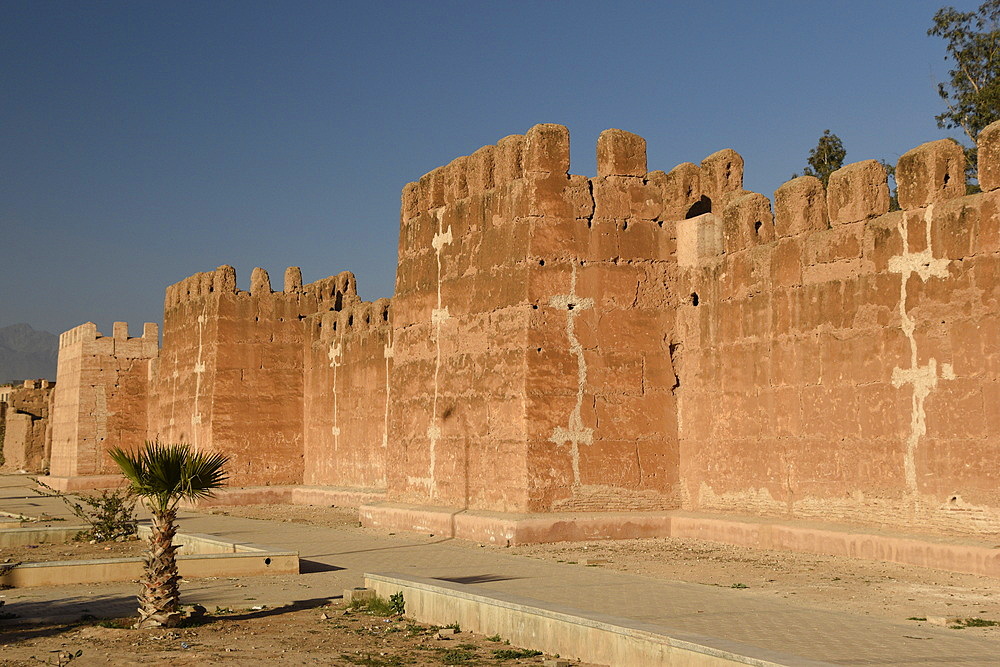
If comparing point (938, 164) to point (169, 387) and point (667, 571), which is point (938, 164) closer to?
point (667, 571)

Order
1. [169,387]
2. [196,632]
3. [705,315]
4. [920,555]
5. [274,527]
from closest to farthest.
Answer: [196,632], [920,555], [705,315], [274,527], [169,387]

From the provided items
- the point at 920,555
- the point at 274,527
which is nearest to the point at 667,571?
the point at 920,555

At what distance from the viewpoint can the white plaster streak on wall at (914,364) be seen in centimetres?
957

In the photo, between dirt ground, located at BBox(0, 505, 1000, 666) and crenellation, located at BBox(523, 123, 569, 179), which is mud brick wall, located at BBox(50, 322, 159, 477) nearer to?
crenellation, located at BBox(523, 123, 569, 179)

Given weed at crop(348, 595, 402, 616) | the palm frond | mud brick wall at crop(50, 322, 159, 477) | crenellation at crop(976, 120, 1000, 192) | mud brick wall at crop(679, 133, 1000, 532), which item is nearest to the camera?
weed at crop(348, 595, 402, 616)

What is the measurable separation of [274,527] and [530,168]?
20.6 feet

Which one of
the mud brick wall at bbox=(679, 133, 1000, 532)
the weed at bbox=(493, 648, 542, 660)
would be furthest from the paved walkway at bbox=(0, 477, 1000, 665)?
the mud brick wall at bbox=(679, 133, 1000, 532)

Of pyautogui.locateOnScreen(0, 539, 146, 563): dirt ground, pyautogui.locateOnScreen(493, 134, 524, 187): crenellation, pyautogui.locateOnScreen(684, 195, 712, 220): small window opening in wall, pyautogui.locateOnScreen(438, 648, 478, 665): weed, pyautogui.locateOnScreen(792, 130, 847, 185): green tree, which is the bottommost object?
pyautogui.locateOnScreen(438, 648, 478, 665): weed

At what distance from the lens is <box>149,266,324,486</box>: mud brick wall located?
2064cm

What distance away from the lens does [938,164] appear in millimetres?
9695

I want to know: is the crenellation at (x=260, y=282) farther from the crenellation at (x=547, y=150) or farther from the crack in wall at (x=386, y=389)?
the crenellation at (x=547, y=150)

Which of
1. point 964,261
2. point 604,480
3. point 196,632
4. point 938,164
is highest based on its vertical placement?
point 938,164

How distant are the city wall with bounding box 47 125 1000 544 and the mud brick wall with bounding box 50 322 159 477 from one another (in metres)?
12.5

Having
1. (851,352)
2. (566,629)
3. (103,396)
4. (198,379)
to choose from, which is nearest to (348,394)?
(198,379)
